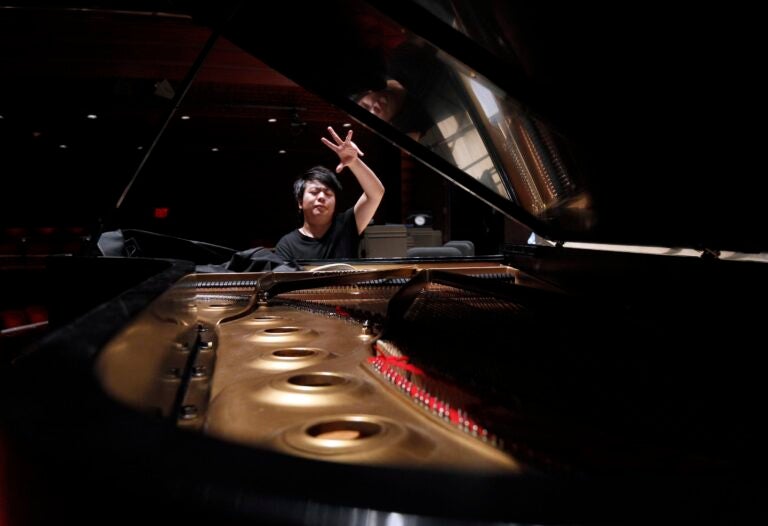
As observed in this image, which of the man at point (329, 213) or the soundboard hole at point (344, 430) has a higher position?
the man at point (329, 213)

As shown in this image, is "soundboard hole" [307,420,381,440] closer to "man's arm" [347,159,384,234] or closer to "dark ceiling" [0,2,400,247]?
"dark ceiling" [0,2,400,247]

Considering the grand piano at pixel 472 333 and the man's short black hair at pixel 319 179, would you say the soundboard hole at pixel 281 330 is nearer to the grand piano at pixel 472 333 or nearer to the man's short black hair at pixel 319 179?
the grand piano at pixel 472 333

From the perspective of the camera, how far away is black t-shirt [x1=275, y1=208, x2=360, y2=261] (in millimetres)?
3451

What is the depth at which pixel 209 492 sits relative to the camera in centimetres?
36

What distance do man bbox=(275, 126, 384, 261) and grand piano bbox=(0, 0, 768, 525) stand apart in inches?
40.7

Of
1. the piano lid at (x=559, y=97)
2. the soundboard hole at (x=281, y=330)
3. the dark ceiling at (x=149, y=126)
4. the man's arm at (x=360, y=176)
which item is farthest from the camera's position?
the dark ceiling at (x=149, y=126)

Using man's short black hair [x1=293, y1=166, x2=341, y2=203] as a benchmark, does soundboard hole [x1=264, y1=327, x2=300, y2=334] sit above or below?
below

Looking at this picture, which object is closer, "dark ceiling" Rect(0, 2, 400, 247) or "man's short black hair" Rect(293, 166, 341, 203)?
"man's short black hair" Rect(293, 166, 341, 203)

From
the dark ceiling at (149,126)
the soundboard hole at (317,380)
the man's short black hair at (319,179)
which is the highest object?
the dark ceiling at (149,126)

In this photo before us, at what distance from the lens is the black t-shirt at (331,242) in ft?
11.3

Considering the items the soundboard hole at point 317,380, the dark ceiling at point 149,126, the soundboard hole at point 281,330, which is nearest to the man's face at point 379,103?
the dark ceiling at point 149,126

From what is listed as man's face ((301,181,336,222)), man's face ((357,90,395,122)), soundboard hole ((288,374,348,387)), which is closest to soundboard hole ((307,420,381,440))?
soundboard hole ((288,374,348,387))

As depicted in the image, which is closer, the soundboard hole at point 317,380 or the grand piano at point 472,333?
the grand piano at point 472,333

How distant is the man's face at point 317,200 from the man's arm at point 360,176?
15 centimetres
